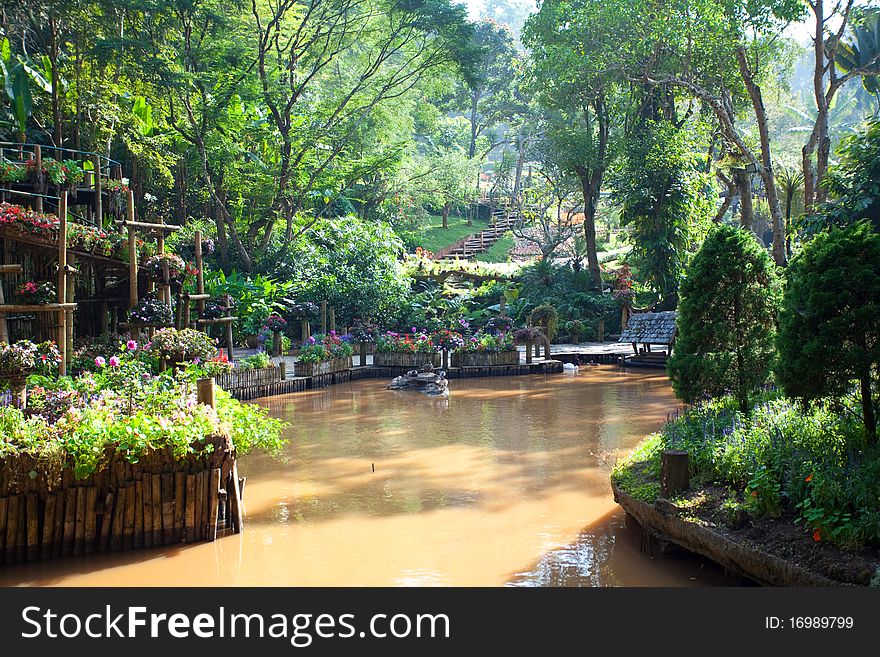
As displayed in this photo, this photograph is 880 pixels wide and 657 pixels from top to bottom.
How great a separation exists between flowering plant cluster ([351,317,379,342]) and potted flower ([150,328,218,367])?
7.45 m

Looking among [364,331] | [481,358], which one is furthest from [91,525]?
[364,331]

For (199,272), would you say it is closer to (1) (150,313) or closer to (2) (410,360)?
(1) (150,313)

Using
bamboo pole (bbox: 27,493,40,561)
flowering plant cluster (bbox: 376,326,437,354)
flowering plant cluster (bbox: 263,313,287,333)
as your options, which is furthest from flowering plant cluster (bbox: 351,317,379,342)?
bamboo pole (bbox: 27,493,40,561)

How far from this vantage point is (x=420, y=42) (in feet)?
79.8

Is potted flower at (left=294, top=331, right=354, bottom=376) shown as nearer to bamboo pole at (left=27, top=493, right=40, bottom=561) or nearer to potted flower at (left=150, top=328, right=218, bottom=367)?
potted flower at (left=150, top=328, right=218, bottom=367)

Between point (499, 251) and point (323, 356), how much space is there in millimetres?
22411

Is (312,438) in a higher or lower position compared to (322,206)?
lower

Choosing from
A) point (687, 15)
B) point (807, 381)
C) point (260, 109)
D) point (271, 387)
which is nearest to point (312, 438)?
point (271, 387)

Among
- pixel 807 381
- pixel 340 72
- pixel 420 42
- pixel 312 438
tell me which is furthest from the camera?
pixel 340 72

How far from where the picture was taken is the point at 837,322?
21.1 ft

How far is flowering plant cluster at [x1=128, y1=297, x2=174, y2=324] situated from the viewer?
44.4ft

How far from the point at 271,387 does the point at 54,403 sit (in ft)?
28.5

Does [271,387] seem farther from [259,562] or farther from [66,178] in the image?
[259,562]

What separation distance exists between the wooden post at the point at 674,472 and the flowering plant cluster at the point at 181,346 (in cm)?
840
